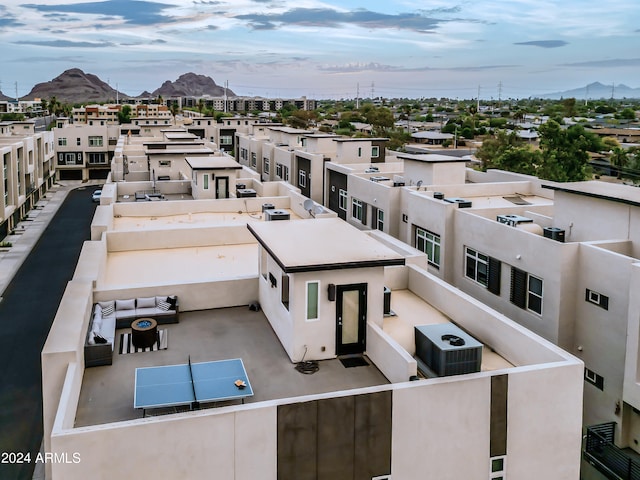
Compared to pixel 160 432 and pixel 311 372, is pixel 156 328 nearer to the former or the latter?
pixel 311 372

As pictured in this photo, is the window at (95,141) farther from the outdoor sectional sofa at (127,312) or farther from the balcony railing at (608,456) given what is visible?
the balcony railing at (608,456)

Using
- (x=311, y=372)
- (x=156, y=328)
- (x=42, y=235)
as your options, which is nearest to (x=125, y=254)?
(x=156, y=328)

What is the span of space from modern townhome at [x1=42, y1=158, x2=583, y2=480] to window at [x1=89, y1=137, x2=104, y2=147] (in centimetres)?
8010

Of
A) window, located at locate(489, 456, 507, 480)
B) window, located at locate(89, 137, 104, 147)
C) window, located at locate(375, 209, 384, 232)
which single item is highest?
window, located at locate(89, 137, 104, 147)

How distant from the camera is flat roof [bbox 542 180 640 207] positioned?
2223cm

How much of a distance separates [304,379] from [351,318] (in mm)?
1885

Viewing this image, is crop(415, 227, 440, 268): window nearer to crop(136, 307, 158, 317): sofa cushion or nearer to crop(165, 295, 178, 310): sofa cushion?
crop(165, 295, 178, 310): sofa cushion

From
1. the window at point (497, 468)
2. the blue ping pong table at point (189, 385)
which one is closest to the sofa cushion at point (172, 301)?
the blue ping pong table at point (189, 385)

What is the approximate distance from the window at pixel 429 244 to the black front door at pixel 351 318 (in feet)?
47.4

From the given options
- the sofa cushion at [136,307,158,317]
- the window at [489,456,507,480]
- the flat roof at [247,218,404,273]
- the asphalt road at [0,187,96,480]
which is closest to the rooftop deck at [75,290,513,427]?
the sofa cushion at [136,307,158,317]

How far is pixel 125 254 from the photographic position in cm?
2450

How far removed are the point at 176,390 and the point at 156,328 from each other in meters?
3.93

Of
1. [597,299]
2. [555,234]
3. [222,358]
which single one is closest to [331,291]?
[222,358]

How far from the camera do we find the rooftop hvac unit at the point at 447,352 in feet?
42.2
